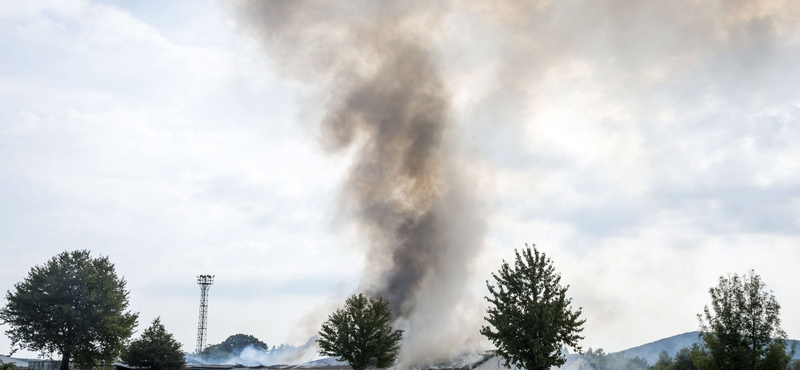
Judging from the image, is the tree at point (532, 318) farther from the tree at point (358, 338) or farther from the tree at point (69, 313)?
the tree at point (69, 313)

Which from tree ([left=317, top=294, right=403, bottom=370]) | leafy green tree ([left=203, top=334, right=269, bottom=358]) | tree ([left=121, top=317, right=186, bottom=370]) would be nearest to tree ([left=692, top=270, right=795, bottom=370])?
tree ([left=317, top=294, right=403, bottom=370])

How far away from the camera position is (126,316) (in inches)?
2133

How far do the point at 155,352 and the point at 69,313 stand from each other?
9331mm

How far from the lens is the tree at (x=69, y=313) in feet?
165

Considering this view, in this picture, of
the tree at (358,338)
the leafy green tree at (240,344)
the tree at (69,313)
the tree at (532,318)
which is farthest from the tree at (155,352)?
the leafy green tree at (240,344)

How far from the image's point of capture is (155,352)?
55.5 m

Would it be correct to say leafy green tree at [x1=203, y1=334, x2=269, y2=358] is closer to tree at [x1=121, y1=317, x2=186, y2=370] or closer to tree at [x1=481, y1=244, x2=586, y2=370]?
tree at [x1=121, y1=317, x2=186, y2=370]

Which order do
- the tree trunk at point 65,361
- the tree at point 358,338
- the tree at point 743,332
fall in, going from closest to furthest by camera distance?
the tree at point 743,332
the tree at point 358,338
the tree trunk at point 65,361

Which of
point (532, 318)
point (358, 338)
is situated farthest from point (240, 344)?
point (532, 318)

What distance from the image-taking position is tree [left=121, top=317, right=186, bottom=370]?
2173 inches

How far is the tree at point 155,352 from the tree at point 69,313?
113 inches

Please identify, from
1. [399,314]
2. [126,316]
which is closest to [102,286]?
[126,316]

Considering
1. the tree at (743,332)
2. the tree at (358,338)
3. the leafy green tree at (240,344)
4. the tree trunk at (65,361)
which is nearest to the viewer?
the tree at (743,332)

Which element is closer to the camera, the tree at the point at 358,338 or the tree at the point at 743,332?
the tree at the point at 743,332
